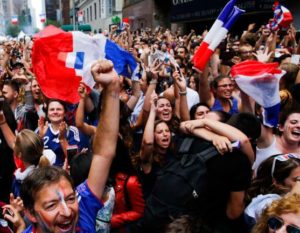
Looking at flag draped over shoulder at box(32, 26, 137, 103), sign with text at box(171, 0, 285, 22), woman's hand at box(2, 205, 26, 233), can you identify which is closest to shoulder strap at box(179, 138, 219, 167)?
woman's hand at box(2, 205, 26, 233)

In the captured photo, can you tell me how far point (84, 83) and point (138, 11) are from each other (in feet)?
102

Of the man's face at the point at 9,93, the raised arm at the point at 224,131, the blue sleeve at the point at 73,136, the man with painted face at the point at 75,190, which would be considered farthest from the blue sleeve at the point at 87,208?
the man's face at the point at 9,93

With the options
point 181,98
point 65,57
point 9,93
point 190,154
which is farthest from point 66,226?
point 9,93

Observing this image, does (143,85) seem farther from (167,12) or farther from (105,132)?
(167,12)

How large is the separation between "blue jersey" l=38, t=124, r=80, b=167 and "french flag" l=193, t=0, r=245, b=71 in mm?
1508

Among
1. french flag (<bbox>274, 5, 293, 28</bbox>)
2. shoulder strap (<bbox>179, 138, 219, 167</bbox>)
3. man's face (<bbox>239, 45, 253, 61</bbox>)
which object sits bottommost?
shoulder strap (<bbox>179, 138, 219, 167</bbox>)

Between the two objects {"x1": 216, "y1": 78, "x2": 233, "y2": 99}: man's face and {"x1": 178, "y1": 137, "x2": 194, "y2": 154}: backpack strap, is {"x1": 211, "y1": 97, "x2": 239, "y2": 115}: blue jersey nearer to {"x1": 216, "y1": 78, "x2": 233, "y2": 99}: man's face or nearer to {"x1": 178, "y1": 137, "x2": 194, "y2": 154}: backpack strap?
{"x1": 216, "y1": 78, "x2": 233, "y2": 99}: man's face

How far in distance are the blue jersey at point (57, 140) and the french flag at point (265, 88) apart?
1.74 m

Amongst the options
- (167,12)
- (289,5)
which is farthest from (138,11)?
(289,5)

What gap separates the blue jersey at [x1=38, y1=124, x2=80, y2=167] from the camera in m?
4.20

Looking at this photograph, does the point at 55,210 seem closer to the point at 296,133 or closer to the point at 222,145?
the point at 222,145

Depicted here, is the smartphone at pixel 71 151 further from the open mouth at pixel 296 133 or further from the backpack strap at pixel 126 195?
the open mouth at pixel 296 133

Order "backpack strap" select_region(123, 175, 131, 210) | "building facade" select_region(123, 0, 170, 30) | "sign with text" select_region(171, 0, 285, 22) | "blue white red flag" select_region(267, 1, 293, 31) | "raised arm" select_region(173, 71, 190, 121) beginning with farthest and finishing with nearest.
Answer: "building facade" select_region(123, 0, 170, 30), "sign with text" select_region(171, 0, 285, 22), "blue white red flag" select_region(267, 1, 293, 31), "raised arm" select_region(173, 71, 190, 121), "backpack strap" select_region(123, 175, 131, 210)

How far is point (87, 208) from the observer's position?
2312 mm
